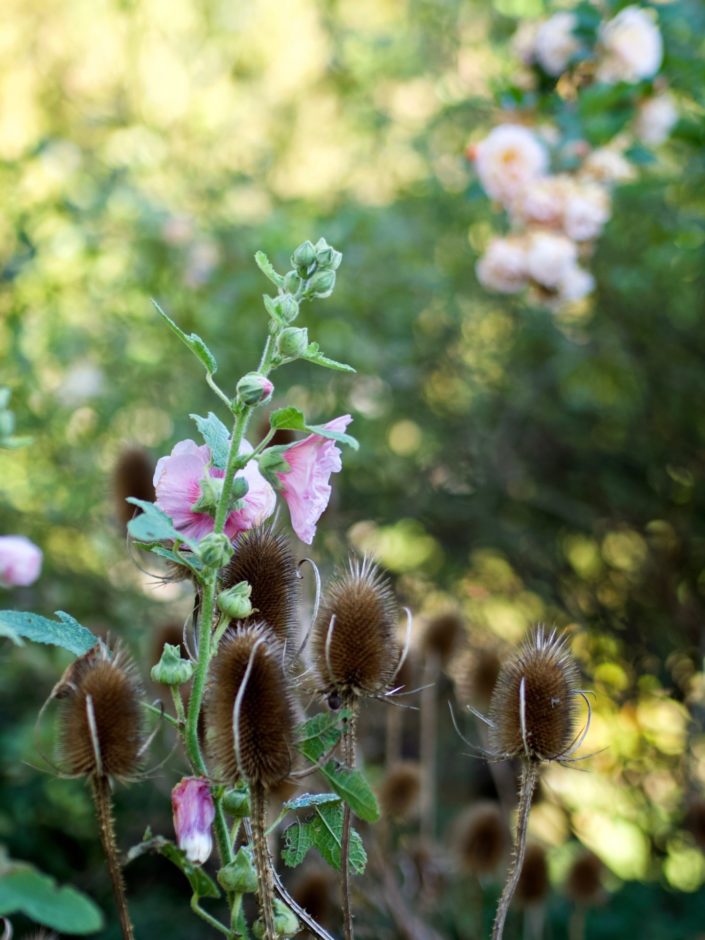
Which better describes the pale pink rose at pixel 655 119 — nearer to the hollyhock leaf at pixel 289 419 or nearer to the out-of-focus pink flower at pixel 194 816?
the hollyhock leaf at pixel 289 419

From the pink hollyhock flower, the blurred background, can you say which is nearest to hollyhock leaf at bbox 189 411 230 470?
the pink hollyhock flower

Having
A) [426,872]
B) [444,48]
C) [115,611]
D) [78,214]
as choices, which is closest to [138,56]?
[444,48]

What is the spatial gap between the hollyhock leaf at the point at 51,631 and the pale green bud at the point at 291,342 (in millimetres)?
230

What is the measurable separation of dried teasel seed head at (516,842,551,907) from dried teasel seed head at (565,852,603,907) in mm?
109

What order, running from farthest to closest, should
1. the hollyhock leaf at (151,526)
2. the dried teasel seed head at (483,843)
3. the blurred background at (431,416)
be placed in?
the blurred background at (431,416) < the dried teasel seed head at (483,843) < the hollyhock leaf at (151,526)

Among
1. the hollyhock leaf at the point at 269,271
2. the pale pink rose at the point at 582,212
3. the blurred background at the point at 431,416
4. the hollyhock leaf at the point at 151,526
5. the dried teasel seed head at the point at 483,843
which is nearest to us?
the hollyhock leaf at the point at 151,526

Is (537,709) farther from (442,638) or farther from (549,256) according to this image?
(549,256)

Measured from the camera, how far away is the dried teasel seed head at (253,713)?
27.2 inches

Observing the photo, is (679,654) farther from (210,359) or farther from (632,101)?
(210,359)

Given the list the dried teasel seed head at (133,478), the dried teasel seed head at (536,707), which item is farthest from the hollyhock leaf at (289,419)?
the dried teasel seed head at (133,478)

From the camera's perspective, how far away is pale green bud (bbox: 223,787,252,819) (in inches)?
29.1

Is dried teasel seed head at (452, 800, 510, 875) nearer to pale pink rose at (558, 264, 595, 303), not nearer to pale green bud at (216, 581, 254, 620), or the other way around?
pale pink rose at (558, 264, 595, 303)

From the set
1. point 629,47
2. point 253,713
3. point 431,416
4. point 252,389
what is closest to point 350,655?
point 253,713

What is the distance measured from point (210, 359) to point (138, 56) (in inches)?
128
